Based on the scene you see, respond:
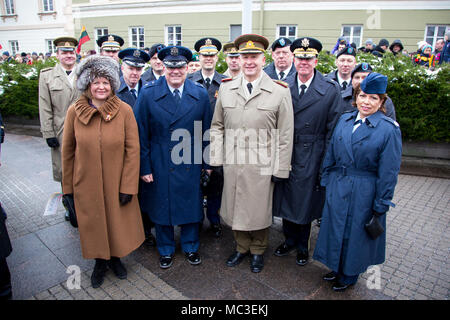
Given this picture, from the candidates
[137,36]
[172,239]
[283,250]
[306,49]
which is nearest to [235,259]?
[283,250]

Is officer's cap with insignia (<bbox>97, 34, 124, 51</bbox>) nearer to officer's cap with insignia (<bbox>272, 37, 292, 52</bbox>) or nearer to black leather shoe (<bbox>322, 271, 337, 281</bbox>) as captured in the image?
officer's cap with insignia (<bbox>272, 37, 292, 52</bbox>)

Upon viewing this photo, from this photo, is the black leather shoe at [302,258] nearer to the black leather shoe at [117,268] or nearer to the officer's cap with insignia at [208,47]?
the black leather shoe at [117,268]

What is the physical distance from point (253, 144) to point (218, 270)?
1480 mm

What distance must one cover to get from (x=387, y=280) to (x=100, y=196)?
3.15 metres

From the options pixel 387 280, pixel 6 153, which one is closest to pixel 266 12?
pixel 6 153

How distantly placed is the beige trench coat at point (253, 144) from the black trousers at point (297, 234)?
1.74ft

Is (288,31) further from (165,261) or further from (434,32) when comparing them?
(165,261)

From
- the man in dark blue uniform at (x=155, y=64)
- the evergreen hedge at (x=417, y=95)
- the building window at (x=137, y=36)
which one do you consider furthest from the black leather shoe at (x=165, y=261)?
the building window at (x=137, y=36)

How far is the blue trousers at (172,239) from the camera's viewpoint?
381 cm

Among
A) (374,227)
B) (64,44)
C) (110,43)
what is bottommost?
(374,227)

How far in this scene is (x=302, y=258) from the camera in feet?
12.7

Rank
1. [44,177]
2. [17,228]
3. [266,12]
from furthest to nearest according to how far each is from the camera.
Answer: [266,12] → [44,177] → [17,228]
